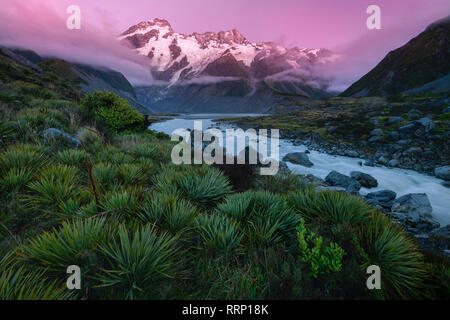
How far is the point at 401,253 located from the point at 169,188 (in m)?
3.55

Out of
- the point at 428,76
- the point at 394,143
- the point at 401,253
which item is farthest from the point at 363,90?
the point at 401,253

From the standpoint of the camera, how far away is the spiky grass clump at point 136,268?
5.76 feet

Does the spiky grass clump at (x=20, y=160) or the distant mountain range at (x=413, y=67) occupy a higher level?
the distant mountain range at (x=413, y=67)

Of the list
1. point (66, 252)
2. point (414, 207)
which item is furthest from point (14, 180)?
point (414, 207)

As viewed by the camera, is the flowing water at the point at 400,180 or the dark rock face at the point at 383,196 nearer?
the dark rock face at the point at 383,196

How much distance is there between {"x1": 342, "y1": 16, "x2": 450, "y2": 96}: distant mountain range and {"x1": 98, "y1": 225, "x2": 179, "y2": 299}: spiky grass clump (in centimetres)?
15522

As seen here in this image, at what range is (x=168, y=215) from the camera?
2.71 metres

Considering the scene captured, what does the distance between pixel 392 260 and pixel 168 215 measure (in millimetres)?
2727

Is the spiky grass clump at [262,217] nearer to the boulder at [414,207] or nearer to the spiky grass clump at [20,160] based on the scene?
the spiky grass clump at [20,160]

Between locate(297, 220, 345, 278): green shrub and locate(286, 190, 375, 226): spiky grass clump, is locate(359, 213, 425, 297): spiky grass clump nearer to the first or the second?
locate(286, 190, 375, 226): spiky grass clump

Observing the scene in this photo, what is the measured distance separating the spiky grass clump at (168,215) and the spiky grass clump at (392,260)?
2.13 m

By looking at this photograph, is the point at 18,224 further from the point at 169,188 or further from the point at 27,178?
the point at 169,188

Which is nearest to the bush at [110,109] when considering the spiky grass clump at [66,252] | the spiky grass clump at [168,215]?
the spiky grass clump at [168,215]

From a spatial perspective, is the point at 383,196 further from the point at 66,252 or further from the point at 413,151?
the point at 413,151
